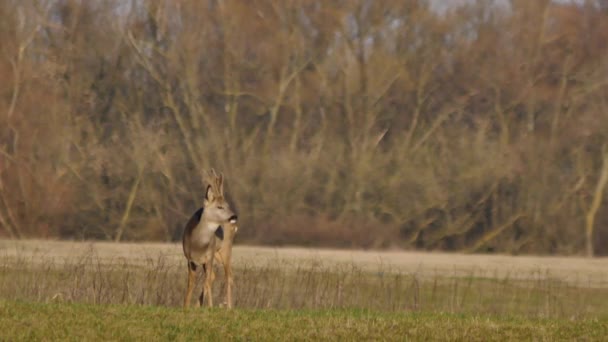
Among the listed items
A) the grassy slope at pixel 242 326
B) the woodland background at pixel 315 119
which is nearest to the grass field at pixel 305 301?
the grassy slope at pixel 242 326

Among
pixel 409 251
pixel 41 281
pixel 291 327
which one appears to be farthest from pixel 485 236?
pixel 291 327

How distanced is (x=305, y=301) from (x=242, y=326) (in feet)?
20.4

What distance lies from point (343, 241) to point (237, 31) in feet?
30.7

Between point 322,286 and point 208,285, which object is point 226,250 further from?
point 322,286

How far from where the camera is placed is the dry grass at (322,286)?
18297 mm

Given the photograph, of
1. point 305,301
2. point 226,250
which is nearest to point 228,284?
point 226,250

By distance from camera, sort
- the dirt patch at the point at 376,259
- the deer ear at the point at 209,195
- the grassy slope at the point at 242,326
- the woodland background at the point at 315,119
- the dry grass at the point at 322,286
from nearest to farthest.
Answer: the grassy slope at the point at 242,326 → the deer ear at the point at 209,195 → the dry grass at the point at 322,286 → the dirt patch at the point at 376,259 → the woodland background at the point at 315,119

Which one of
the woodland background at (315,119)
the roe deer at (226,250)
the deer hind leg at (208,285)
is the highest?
the woodland background at (315,119)

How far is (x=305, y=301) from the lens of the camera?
19031 millimetres

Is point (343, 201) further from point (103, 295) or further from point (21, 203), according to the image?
point (103, 295)

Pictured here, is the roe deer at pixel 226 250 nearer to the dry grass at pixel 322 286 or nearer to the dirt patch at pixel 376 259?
the dry grass at pixel 322 286

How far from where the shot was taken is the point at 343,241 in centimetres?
3812

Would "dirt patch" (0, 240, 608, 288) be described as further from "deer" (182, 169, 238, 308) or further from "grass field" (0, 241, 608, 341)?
"deer" (182, 169, 238, 308)

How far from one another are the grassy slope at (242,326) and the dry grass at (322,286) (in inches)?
113
